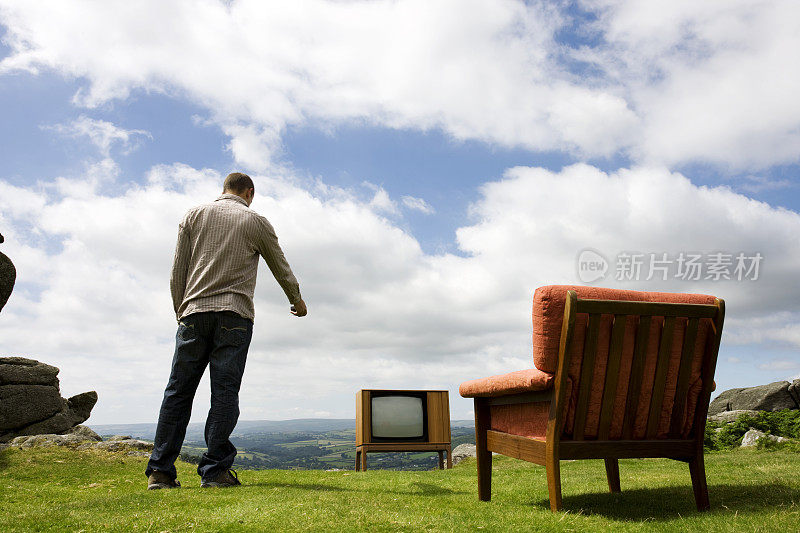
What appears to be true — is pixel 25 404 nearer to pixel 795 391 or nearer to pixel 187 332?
pixel 187 332

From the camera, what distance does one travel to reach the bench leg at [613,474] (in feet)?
13.3

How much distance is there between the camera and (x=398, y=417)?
9234 mm

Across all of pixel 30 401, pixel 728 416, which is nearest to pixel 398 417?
pixel 728 416

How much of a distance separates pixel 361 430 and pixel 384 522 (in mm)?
6635

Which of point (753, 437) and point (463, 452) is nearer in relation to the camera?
point (753, 437)

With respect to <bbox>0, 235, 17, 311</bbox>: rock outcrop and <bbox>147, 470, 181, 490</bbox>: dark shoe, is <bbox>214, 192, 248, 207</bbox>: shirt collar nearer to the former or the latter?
<bbox>147, 470, 181, 490</bbox>: dark shoe

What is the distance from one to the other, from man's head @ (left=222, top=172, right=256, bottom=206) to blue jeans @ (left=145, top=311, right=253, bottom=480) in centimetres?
114

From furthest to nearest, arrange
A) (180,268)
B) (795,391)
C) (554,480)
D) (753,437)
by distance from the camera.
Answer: (795,391)
(753,437)
(180,268)
(554,480)

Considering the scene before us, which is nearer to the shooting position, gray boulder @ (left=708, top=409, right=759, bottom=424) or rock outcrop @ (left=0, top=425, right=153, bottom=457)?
rock outcrop @ (left=0, top=425, right=153, bottom=457)

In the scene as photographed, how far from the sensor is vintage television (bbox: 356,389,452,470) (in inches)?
355

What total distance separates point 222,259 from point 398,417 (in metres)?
5.83

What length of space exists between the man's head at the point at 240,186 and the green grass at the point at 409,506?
2352 millimetres

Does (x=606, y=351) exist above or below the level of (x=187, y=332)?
below

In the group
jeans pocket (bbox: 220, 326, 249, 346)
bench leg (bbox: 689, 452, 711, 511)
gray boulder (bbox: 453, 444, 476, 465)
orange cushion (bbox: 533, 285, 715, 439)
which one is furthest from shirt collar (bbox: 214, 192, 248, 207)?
gray boulder (bbox: 453, 444, 476, 465)
